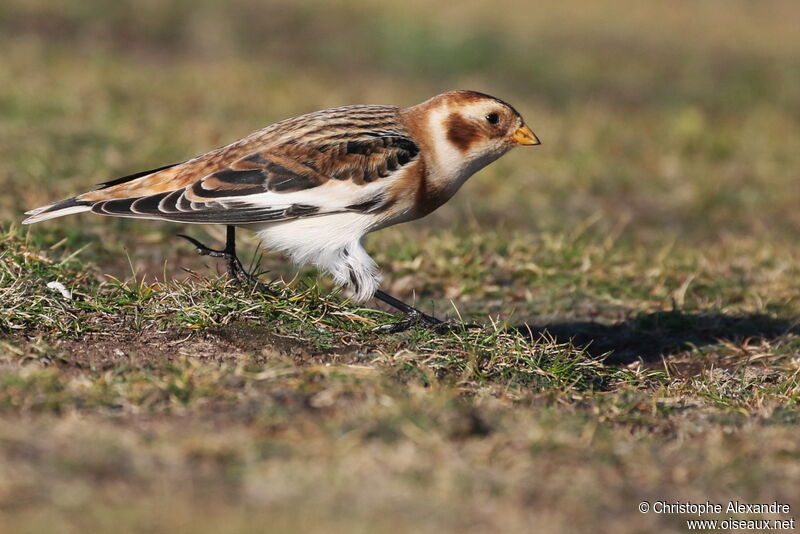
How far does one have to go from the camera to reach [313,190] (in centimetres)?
514

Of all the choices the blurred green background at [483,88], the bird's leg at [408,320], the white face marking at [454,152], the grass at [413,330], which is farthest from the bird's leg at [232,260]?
the blurred green background at [483,88]

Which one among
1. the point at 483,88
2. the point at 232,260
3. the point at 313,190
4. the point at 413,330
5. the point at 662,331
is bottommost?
the point at 662,331

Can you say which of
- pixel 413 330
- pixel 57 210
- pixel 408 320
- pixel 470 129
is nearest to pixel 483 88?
pixel 470 129

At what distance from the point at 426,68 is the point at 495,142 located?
26.1 ft

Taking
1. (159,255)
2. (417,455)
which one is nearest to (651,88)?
(159,255)

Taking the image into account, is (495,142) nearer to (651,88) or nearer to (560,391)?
(560,391)

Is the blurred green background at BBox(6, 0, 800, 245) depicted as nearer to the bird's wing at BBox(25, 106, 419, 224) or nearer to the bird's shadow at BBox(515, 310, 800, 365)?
the bird's shadow at BBox(515, 310, 800, 365)

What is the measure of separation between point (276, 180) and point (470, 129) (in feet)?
3.40

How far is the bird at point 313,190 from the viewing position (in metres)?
5.09

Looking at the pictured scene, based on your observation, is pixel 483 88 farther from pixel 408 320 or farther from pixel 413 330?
pixel 413 330

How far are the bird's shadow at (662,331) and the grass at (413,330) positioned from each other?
3 cm

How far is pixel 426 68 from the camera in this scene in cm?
1338

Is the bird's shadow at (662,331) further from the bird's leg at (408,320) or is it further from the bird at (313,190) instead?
the bird at (313,190)

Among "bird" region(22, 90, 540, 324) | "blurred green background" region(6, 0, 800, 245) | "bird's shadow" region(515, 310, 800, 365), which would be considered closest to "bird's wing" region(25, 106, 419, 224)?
"bird" region(22, 90, 540, 324)
